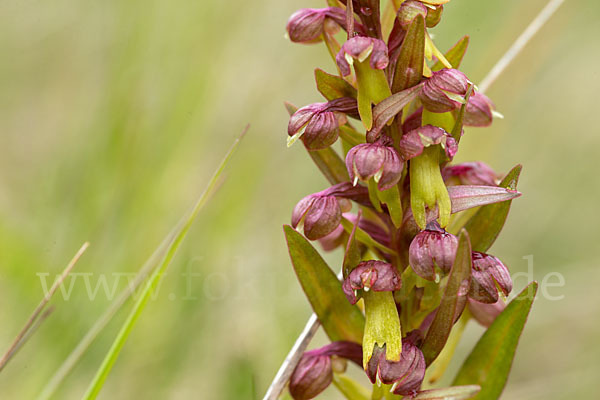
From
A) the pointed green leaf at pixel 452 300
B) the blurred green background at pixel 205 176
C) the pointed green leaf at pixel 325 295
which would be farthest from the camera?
the blurred green background at pixel 205 176

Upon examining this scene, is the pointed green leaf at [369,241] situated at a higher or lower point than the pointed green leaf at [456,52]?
lower

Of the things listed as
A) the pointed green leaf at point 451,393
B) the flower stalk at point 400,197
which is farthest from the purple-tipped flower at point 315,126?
the pointed green leaf at point 451,393

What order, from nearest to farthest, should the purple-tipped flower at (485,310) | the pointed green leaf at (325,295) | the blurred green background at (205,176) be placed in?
the pointed green leaf at (325,295) → the purple-tipped flower at (485,310) → the blurred green background at (205,176)

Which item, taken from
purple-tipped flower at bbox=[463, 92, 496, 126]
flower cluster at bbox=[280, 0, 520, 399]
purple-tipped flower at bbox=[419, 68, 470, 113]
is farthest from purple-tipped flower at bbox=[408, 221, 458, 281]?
purple-tipped flower at bbox=[463, 92, 496, 126]

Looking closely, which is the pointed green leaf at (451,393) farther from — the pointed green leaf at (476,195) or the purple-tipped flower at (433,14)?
the purple-tipped flower at (433,14)

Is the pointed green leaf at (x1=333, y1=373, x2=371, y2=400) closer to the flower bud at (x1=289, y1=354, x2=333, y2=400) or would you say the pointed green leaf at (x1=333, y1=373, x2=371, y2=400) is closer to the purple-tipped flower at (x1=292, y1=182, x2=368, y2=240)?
the flower bud at (x1=289, y1=354, x2=333, y2=400)

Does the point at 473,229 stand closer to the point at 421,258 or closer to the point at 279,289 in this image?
the point at 421,258
